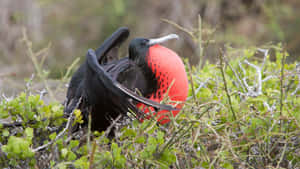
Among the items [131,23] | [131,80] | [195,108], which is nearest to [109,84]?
[131,80]

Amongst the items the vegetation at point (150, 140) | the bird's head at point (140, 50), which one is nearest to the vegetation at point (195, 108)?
the vegetation at point (150, 140)

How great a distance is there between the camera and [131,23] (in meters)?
5.64

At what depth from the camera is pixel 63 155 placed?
35.6 inches

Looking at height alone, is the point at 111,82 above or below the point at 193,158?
above

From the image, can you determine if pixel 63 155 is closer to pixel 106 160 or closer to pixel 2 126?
pixel 106 160

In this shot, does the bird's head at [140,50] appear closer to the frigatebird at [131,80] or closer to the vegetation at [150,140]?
the frigatebird at [131,80]

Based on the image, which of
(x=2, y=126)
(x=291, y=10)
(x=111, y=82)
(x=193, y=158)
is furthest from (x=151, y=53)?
(x=291, y=10)

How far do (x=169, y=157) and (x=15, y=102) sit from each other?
419mm

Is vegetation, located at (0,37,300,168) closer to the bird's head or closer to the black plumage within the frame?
the black plumage

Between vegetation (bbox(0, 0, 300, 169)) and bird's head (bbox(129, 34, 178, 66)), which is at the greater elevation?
bird's head (bbox(129, 34, 178, 66))

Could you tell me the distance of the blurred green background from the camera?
15.1 ft

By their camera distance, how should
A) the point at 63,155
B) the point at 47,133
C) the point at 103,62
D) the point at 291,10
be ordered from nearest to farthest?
the point at 63,155, the point at 47,133, the point at 103,62, the point at 291,10

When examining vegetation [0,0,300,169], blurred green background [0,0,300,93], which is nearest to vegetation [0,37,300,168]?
vegetation [0,0,300,169]

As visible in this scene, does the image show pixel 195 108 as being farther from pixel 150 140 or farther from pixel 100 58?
pixel 100 58
